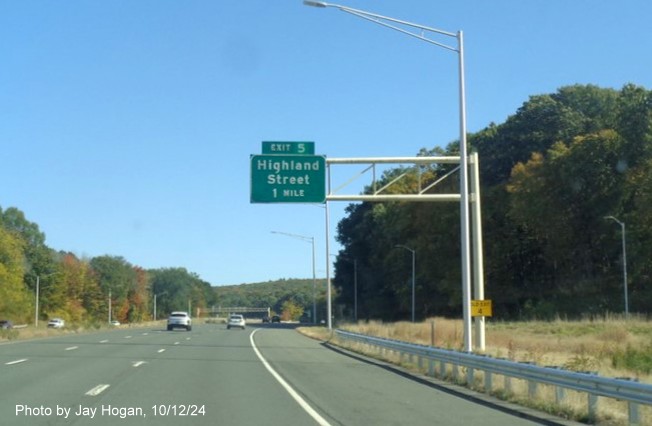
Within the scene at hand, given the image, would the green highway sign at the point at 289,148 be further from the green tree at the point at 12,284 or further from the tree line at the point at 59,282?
the green tree at the point at 12,284

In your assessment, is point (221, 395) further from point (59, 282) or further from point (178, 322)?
point (59, 282)

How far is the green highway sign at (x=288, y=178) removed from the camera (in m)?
30.8

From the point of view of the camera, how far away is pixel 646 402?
38.5ft

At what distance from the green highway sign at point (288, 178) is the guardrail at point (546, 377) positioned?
8.49 m

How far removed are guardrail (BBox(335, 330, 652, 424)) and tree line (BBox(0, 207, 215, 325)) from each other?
73873mm

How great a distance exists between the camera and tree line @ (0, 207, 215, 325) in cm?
10862

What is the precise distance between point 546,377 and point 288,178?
17.5 meters

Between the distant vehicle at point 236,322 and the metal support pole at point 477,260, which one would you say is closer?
the metal support pole at point 477,260

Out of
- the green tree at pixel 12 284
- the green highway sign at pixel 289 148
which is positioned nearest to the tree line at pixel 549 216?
the green highway sign at pixel 289 148

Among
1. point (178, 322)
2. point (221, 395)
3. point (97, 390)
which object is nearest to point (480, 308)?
point (221, 395)

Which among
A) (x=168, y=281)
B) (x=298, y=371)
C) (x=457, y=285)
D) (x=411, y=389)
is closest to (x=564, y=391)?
(x=411, y=389)

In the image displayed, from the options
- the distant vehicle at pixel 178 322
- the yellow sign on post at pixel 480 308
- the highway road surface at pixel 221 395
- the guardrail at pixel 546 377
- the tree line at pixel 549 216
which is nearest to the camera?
the guardrail at pixel 546 377

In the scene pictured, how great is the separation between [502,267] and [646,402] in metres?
63.2

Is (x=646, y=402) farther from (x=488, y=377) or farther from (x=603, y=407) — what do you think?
(x=488, y=377)
